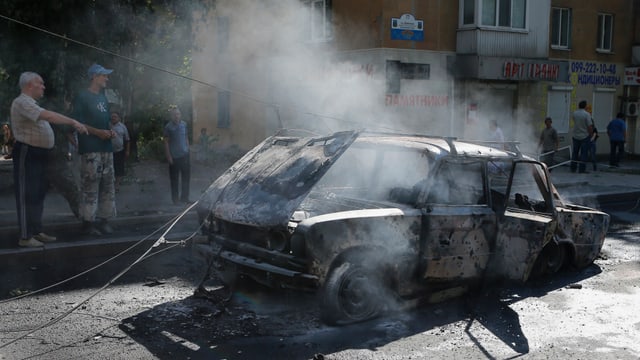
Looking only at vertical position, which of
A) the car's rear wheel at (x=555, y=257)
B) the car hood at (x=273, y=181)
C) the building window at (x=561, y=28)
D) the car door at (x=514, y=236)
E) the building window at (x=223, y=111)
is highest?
the building window at (x=561, y=28)

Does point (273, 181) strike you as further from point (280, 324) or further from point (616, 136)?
point (616, 136)

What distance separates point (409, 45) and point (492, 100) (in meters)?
3.79

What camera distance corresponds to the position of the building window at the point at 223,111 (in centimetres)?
2588

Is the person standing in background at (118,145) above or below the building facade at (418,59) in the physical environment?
below

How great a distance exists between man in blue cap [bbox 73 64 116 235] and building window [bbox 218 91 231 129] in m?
17.9

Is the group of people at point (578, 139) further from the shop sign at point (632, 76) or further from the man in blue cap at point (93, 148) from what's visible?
the man in blue cap at point (93, 148)

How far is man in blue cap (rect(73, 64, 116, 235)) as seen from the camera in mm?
7645

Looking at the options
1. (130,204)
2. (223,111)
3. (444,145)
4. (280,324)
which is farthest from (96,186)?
(223,111)

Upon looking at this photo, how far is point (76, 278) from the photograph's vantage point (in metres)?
6.36

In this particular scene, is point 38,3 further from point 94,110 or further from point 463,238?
point 463,238

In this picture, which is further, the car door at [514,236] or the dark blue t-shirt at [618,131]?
the dark blue t-shirt at [618,131]

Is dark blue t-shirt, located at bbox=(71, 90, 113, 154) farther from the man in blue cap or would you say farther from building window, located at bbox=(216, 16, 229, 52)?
building window, located at bbox=(216, 16, 229, 52)

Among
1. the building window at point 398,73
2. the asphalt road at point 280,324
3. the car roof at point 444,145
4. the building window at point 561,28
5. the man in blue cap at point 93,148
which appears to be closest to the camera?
the asphalt road at point 280,324

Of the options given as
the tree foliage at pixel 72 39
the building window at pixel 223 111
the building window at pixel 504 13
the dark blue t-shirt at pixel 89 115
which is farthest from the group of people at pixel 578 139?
the building window at pixel 223 111
